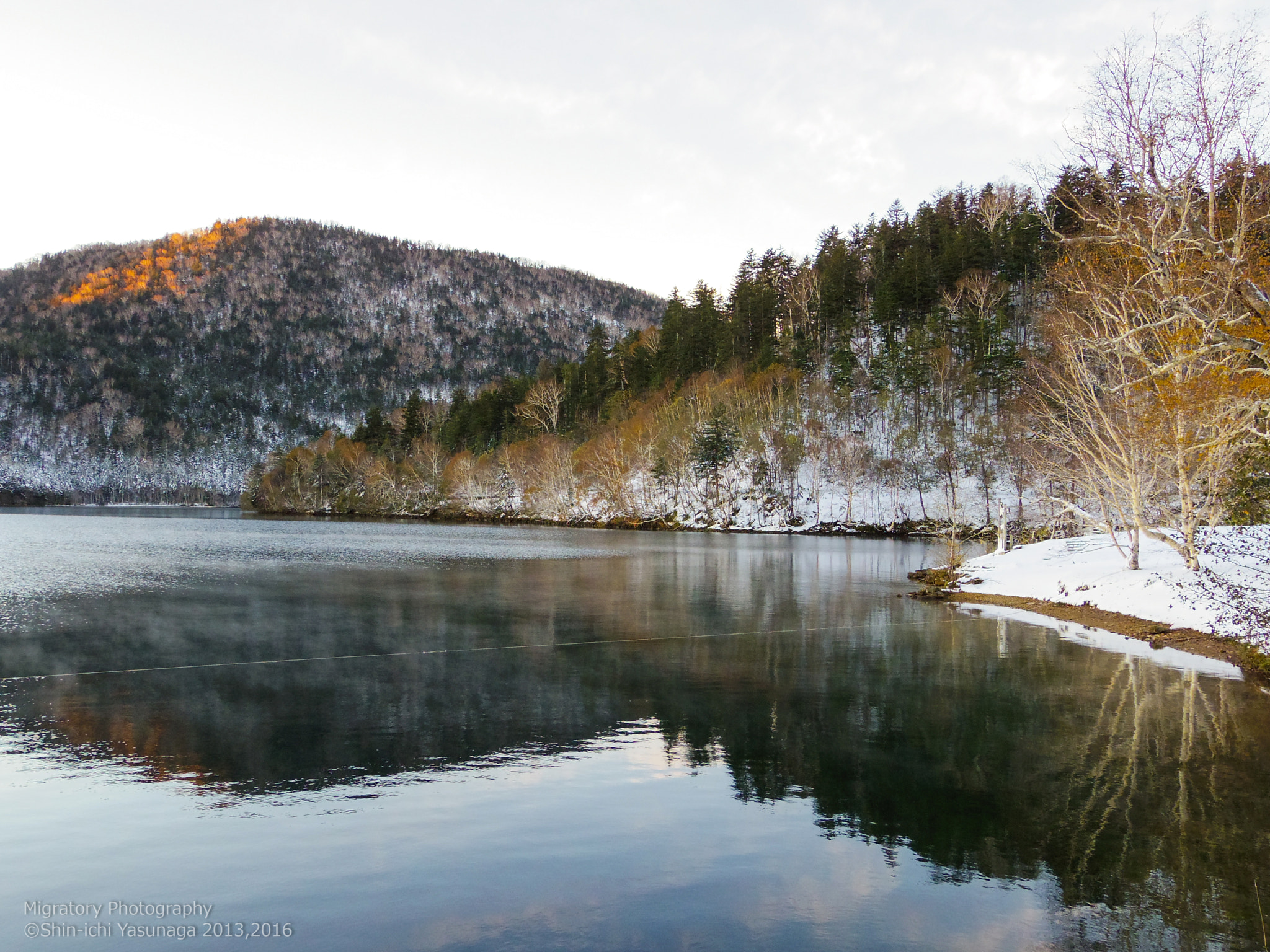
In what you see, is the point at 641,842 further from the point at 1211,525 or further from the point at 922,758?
the point at 1211,525

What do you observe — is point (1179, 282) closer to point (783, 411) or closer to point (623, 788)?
point (623, 788)

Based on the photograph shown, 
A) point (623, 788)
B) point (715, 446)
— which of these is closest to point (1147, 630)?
point (623, 788)

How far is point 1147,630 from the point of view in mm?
20875

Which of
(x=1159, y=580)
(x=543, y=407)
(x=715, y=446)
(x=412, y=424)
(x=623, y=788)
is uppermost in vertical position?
(x=543, y=407)

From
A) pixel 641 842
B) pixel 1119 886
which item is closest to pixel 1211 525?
pixel 1119 886

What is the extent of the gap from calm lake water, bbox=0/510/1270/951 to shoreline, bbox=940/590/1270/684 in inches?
30.1

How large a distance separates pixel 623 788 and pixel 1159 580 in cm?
2100

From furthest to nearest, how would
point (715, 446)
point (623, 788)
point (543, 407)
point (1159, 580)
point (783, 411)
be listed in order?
point (543, 407) < point (783, 411) < point (715, 446) < point (1159, 580) < point (623, 788)

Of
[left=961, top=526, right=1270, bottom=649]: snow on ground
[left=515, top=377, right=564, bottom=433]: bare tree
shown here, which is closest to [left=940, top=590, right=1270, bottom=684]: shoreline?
[left=961, top=526, right=1270, bottom=649]: snow on ground

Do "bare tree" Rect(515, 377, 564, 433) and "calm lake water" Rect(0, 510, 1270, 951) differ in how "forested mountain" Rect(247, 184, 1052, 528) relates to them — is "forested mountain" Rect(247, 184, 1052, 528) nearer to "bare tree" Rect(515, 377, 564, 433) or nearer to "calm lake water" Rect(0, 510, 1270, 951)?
"bare tree" Rect(515, 377, 564, 433)

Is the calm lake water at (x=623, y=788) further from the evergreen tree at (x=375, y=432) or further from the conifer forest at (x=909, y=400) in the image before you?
the evergreen tree at (x=375, y=432)

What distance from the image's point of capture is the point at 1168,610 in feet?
71.4

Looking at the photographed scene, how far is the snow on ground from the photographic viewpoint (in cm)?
1888

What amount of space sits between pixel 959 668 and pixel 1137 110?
12.9 meters
